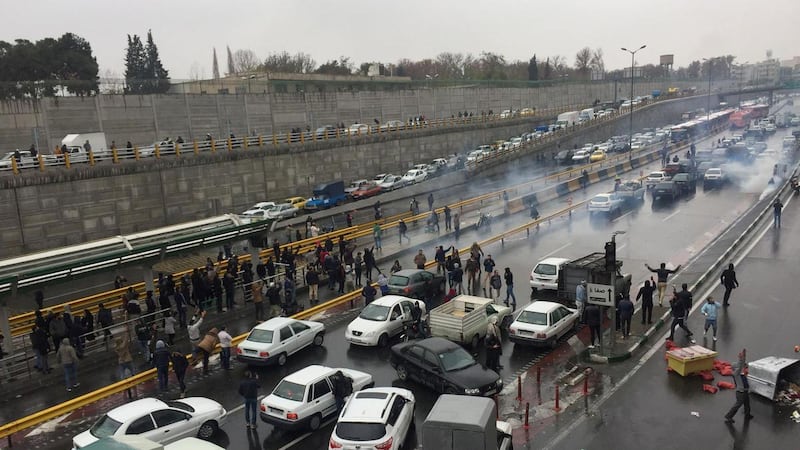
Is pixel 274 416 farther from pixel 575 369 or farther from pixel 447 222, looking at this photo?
pixel 447 222

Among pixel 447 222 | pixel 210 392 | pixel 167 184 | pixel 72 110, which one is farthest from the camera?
pixel 72 110

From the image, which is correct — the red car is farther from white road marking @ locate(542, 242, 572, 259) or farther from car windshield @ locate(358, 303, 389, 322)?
car windshield @ locate(358, 303, 389, 322)

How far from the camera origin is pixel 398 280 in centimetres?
2203

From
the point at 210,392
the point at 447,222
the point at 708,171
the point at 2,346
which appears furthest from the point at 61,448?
the point at 708,171

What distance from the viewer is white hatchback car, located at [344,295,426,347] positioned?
1770 cm

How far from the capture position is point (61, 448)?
12.9m

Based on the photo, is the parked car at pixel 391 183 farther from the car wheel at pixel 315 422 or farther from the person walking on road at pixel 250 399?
the car wheel at pixel 315 422

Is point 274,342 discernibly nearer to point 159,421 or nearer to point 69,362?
point 159,421

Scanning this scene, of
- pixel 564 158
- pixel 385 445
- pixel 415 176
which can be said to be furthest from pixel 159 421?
pixel 564 158

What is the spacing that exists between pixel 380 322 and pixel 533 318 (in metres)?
4.46

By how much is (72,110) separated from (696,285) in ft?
125

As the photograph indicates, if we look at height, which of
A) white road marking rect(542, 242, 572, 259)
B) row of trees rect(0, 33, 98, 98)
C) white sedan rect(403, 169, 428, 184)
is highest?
row of trees rect(0, 33, 98, 98)

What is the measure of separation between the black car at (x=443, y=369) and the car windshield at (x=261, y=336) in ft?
11.5

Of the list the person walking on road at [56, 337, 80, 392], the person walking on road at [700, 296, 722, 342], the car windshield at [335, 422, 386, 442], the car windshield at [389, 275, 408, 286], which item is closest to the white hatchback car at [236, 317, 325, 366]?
the person walking on road at [56, 337, 80, 392]
